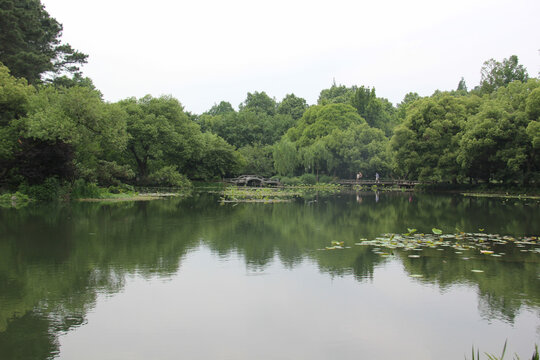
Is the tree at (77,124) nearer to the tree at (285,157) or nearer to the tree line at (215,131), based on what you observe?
the tree line at (215,131)

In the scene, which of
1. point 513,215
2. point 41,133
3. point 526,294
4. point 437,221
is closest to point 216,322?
point 526,294

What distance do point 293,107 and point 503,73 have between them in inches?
1588

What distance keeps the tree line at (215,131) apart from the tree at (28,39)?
111 millimetres

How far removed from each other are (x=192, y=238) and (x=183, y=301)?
685 centimetres

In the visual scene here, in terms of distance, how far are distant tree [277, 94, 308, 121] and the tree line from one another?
22.8ft

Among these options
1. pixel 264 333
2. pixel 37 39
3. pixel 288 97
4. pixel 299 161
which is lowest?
pixel 264 333

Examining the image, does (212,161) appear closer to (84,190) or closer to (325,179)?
(325,179)

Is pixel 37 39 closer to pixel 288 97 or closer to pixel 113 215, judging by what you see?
pixel 113 215

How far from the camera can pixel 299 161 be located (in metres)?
63.9

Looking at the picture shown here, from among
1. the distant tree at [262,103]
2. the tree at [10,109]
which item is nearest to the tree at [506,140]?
the tree at [10,109]

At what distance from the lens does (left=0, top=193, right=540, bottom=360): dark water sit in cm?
601

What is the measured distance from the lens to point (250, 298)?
320 inches

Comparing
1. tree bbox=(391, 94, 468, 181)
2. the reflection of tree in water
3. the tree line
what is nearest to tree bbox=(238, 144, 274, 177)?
the tree line

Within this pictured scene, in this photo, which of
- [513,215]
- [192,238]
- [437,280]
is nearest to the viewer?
[437,280]
